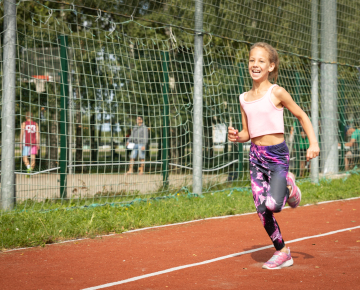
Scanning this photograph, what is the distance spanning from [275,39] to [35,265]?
8.41 meters

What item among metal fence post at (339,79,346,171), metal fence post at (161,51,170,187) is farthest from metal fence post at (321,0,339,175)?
metal fence post at (161,51,170,187)

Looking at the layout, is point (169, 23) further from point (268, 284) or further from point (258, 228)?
point (268, 284)

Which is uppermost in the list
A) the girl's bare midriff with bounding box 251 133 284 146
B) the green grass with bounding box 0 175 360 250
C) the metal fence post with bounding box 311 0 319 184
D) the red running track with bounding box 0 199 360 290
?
the metal fence post with bounding box 311 0 319 184

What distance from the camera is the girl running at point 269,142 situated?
4628mm

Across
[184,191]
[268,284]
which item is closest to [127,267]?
[268,284]

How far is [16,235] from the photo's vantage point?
5828 mm

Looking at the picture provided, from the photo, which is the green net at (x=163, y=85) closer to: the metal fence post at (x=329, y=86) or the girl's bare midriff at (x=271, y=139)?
the metal fence post at (x=329, y=86)

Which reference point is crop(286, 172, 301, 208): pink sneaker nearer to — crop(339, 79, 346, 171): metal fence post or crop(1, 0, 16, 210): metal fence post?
crop(1, 0, 16, 210): metal fence post

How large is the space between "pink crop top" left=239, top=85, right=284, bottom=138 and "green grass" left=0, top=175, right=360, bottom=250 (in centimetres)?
277

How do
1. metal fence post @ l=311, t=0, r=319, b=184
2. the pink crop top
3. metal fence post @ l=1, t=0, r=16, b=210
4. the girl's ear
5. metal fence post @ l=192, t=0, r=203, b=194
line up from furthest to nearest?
metal fence post @ l=311, t=0, r=319, b=184 < metal fence post @ l=192, t=0, r=203, b=194 < metal fence post @ l=1, t=0, r=16, b=210 < the girl's ear < the pink crop top

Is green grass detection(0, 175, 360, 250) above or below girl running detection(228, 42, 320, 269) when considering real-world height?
below

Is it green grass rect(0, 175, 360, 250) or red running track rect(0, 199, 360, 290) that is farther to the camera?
green grass rect(0, 175, 360, 250)

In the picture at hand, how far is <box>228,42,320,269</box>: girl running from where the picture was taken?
4.63 m

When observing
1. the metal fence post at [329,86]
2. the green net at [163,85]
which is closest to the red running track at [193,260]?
the green net at [163,85]
